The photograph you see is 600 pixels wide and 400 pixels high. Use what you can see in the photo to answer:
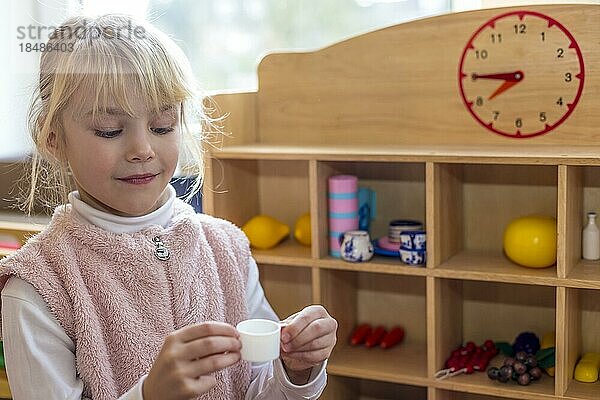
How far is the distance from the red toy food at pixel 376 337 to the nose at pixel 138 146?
69 cm

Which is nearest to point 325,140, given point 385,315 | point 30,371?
point 385,315

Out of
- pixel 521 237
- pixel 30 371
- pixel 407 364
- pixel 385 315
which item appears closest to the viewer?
pixel 30 371

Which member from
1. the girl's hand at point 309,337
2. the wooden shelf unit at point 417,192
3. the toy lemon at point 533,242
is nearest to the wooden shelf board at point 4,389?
the wooden shelf unit at point 417,192

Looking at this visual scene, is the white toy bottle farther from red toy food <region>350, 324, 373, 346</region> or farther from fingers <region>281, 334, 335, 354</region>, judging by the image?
fingers <region>281, 334, 335, 354</region>

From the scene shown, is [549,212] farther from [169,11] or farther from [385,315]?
[169,11]

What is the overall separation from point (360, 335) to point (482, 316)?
22 centimetres

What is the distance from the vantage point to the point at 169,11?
5.26 feet

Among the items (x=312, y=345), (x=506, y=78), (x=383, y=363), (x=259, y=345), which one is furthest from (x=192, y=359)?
(x=506, y=78)

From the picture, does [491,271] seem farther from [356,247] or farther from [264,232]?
[264,232]

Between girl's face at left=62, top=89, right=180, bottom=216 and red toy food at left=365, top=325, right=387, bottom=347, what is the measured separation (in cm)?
63

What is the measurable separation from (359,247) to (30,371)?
615mm

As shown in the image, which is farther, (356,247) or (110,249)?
(356,247)

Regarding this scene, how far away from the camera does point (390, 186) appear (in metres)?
1.51

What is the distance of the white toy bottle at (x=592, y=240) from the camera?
4.28 feet
